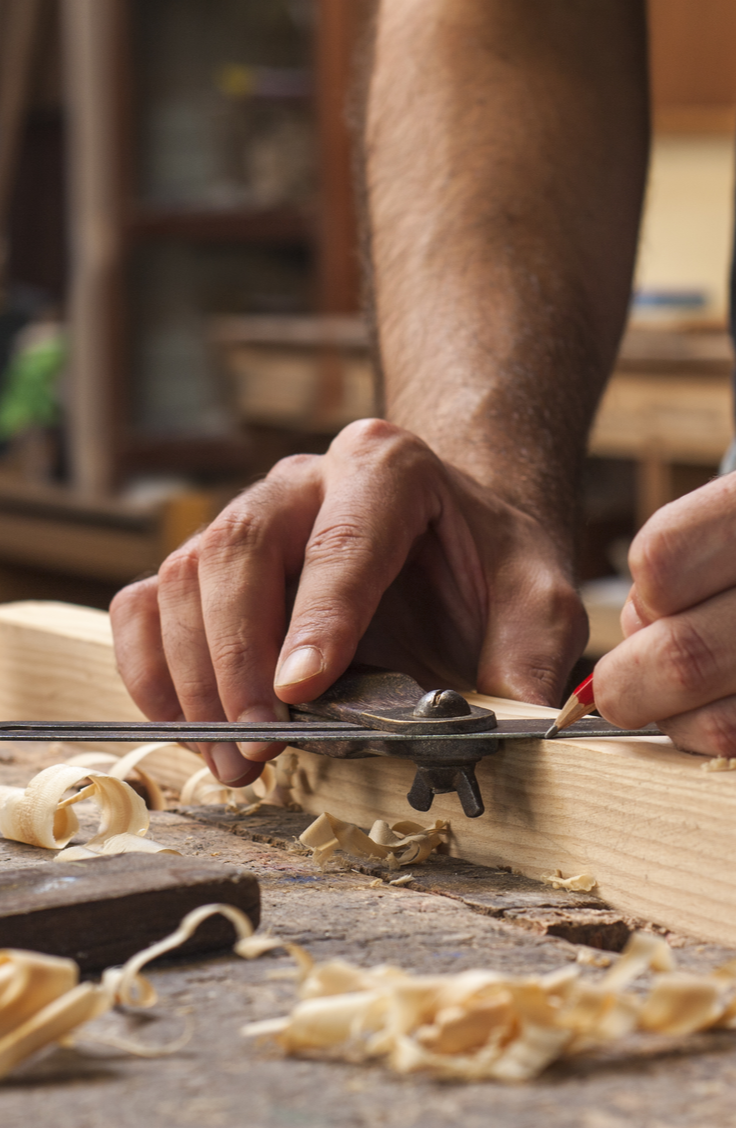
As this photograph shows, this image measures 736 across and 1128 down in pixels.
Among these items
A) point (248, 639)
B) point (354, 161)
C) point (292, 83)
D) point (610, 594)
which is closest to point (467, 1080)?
point (248, 639)

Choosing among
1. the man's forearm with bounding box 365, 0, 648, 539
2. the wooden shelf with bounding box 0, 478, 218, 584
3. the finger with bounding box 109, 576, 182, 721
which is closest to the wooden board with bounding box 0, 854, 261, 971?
the finger with bounding box 109, 576, 182, 721

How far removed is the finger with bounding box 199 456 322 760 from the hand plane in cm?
6

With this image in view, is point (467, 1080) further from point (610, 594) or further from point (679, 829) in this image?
point (610, 594)

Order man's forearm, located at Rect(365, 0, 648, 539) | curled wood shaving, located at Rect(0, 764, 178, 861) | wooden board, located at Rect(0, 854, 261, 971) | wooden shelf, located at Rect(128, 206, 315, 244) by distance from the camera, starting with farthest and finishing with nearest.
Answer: wooden shelf, located at Rect(128, 206, 315, 244), man's forearm, located at Rect(365, 0, 648, 539), curled wood shaving, located at Rect(0, 764, 178, 861), wooden board, located at Rect(0, 854, 261, 971)

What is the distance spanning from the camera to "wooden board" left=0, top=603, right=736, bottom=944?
0.70 m

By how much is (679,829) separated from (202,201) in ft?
13.0

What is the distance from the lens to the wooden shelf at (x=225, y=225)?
4172 millimetres

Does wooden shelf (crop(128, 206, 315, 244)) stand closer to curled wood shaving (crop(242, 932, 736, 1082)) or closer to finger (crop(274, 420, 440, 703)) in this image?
finger (crop(274, 420, 440, 703))

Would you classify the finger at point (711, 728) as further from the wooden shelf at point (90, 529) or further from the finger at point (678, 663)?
the wooden shelf at point (90, 529)

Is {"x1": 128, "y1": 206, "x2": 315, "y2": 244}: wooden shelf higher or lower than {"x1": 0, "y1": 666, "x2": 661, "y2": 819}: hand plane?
higher

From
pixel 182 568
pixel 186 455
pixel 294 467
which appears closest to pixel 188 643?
pixel 182 568

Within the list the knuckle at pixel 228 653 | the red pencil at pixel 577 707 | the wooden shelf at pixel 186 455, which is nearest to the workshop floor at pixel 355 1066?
the red pencil at pixel 577 707

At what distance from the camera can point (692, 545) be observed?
2.34ft

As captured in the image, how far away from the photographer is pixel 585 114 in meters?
1.47
